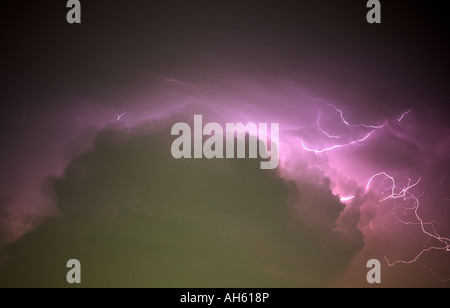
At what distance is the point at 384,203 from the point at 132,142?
14.6 ft

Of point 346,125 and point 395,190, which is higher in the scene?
point 346,125

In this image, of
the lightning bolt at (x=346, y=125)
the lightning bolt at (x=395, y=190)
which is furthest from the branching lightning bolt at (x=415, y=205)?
the lightning bolt at (x=346, y=125)

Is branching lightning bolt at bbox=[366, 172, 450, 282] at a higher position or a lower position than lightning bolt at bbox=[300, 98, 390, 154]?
lower

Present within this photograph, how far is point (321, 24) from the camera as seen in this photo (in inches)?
229

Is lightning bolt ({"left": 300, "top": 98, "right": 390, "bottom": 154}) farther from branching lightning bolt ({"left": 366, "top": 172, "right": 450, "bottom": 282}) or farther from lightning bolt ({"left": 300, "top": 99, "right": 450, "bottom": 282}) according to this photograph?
branching lightning bolt ({"left": 366, "top": 172, "right": 450, "bottom": 282})

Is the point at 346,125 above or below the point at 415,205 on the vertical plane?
above

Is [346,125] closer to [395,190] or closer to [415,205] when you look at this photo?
[395,190]

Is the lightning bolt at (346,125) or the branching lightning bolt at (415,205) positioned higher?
the lightning bolt at (346,125)

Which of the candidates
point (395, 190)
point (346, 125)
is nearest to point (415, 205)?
point (395, 190)

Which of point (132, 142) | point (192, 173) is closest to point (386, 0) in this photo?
point (192, 173)

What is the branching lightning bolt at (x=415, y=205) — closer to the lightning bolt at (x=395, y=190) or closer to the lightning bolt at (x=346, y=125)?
the lightning bolt at (x=395, y=190)

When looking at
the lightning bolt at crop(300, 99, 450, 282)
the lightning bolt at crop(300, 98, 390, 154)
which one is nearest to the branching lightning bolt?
the lightning bolt at crop(300, 99, 450, 282)
